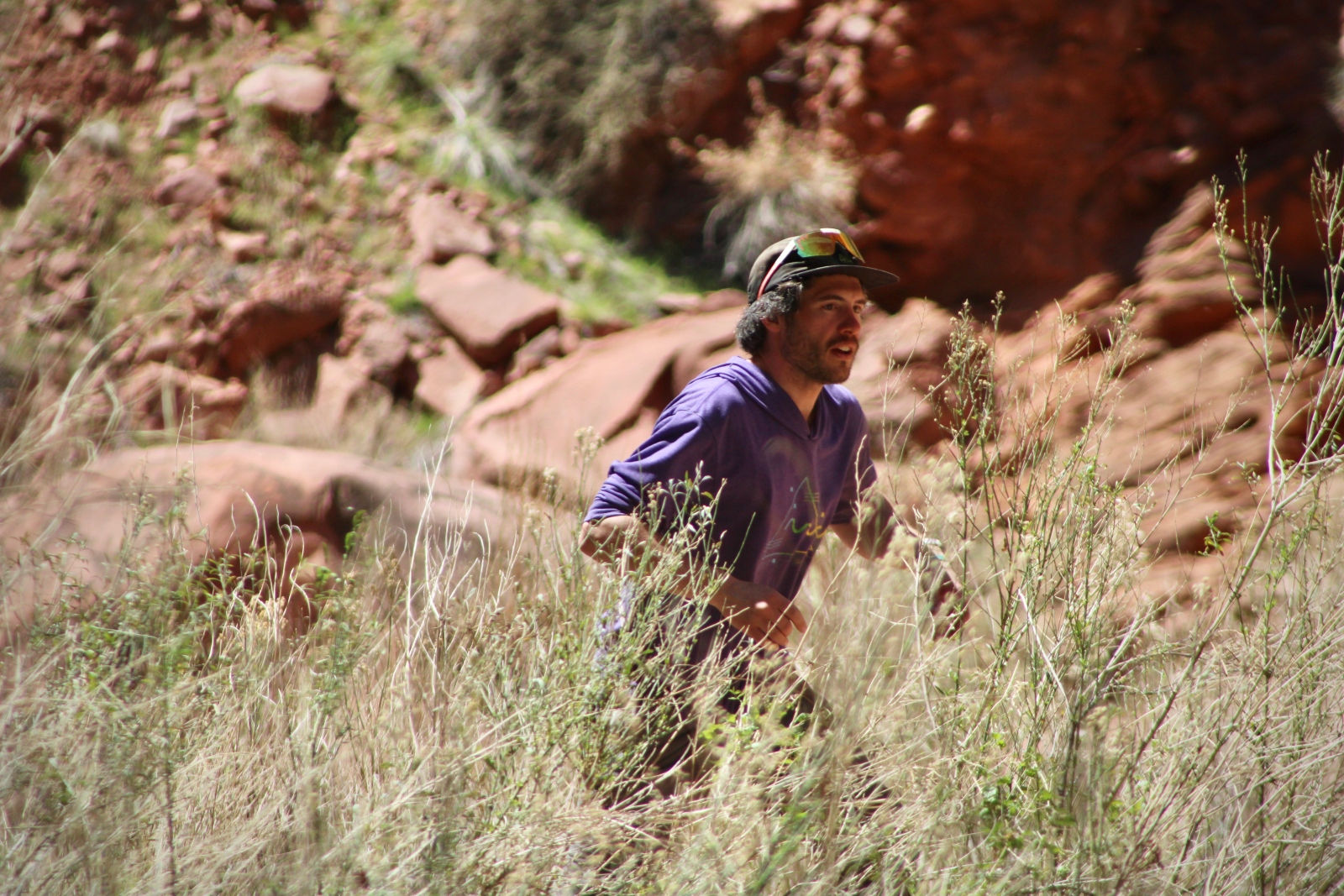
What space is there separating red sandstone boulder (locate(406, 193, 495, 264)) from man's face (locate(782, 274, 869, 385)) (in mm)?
4715

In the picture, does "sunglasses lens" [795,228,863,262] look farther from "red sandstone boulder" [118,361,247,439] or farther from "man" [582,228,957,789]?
"red sandstone boulder" [118,361,247,439]

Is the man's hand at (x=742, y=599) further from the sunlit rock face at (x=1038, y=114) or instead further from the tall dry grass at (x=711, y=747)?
the sunlit rock face at (x=1038, y=114)

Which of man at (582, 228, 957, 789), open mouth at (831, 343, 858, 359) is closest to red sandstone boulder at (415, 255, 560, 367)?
man at (582, 228, 957, 789)

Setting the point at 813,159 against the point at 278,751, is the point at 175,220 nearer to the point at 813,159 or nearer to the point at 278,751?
the point at 813,159

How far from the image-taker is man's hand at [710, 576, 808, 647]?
6.66 feet

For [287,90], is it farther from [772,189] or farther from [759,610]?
[759,610]

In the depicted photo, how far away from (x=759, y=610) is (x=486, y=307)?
481cm

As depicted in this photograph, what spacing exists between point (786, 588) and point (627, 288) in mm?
4735

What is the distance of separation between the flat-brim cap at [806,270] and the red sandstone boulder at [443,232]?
4.43m

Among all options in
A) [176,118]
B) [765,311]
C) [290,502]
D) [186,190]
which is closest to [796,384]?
[765,311]

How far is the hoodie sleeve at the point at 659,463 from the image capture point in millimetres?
2223

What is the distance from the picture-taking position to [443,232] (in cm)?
686

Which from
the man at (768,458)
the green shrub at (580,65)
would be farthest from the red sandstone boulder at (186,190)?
the man at (768,458)

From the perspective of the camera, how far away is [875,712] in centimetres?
194
